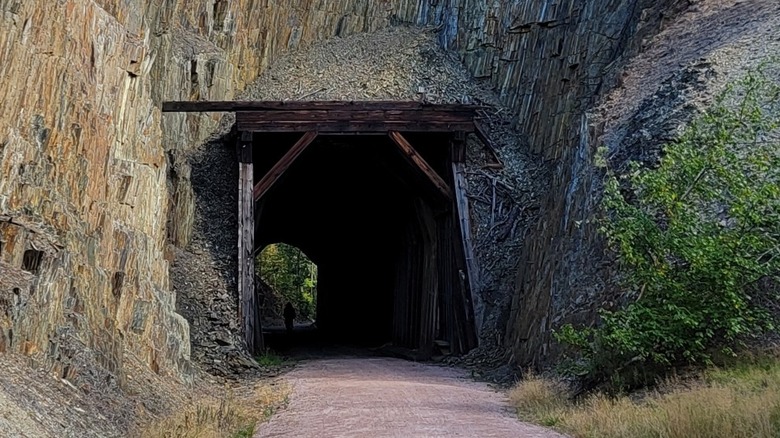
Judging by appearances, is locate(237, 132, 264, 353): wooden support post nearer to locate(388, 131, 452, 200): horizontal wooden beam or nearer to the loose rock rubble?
the loose rock rubble

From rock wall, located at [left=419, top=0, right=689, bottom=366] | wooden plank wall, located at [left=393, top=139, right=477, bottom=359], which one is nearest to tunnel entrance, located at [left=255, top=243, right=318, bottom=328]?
wooden plank wall, located at [left=393, top=139, right=477, bottom=359]

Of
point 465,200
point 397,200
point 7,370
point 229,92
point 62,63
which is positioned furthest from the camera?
point 397,200

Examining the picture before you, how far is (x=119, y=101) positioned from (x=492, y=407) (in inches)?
380

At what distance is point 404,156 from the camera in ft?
79.9

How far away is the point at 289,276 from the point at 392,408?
44.6 meters

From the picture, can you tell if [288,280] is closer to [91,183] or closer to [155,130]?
[155,130]

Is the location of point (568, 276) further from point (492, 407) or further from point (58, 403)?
point (58, 403)

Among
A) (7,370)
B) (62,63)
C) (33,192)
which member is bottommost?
(7,370)

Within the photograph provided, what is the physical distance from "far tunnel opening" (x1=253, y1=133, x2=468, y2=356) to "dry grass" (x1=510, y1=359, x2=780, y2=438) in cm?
1238

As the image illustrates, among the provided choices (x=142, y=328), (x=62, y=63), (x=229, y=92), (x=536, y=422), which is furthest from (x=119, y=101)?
(x=536, y=422)

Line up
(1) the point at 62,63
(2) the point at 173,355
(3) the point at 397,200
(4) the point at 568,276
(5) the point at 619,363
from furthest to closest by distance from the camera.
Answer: (3) the point at 397,200 → (4) the point at 568,276 → (2) the point at 173,355 → (1) the point at 62,63 → (5) the point at 619,363

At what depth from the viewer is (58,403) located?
972 cm

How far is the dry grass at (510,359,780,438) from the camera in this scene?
26.6 ft

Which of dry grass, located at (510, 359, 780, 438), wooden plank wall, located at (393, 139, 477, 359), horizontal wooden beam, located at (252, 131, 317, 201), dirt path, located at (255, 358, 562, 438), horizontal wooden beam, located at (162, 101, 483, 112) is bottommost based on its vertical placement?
dirt path, located at (255, 358, 562, 438)
